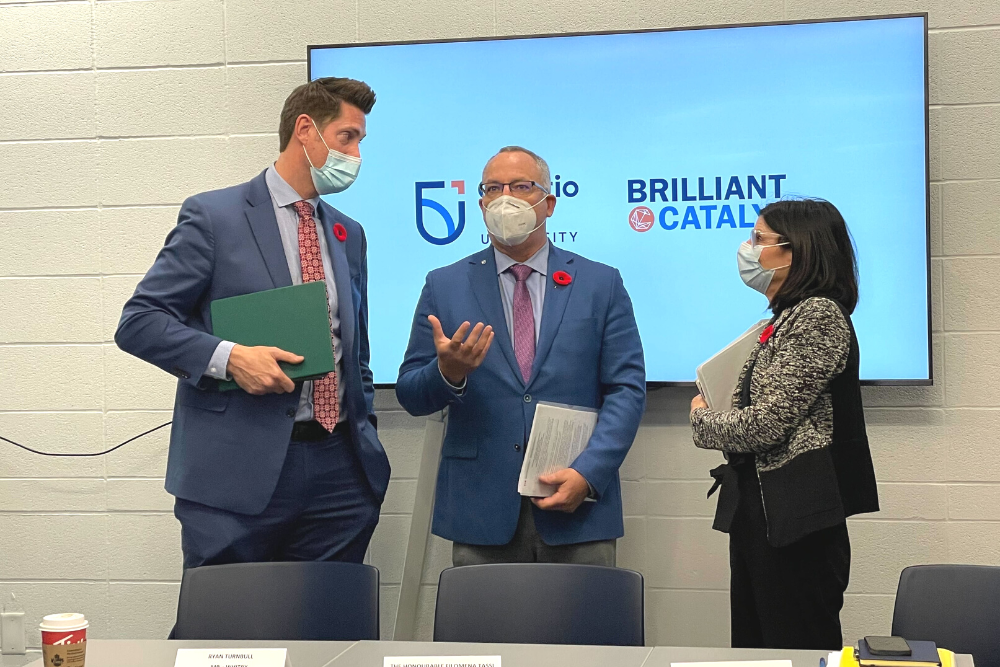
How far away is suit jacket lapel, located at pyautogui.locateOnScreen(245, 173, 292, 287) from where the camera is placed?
2529 mm

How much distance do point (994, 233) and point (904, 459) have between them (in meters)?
0.75

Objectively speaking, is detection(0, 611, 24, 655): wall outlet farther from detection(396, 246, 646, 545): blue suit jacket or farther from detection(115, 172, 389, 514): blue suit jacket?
detection(396, 246, 646, 545): blue suit jacket

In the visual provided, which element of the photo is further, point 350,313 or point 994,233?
point 994,233

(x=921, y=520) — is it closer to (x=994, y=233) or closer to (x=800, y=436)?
(x=994, y=233)

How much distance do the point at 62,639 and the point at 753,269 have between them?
72.7 inches

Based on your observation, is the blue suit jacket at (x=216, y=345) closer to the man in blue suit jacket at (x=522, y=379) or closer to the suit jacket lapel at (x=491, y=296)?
the man in blue suit jacket at (x=522, y=379)

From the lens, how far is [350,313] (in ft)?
8.49

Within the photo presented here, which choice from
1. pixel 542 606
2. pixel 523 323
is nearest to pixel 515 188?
pixel 523 323

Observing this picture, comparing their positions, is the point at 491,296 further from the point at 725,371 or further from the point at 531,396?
the point at 725,371

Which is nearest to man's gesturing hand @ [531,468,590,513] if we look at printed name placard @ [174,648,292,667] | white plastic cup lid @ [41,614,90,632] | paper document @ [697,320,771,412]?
paper document @ [697,320,771,412]

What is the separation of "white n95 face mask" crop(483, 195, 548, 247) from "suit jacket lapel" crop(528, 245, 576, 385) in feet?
0.39

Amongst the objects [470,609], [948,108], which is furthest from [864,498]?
[948,108]

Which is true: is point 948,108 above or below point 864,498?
above

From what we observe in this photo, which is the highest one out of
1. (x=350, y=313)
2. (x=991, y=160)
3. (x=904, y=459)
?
(x=991, y=160)
